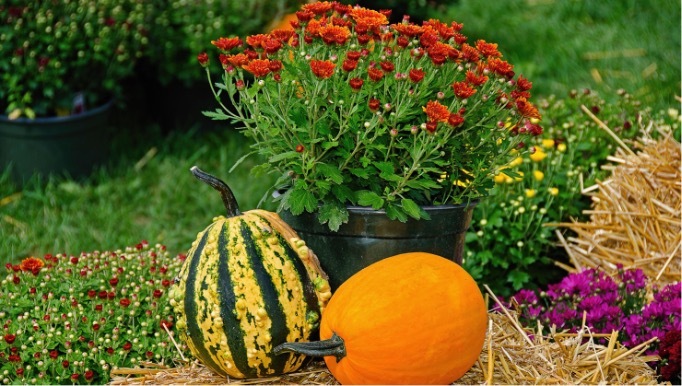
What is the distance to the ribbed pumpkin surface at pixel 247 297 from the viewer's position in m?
2.64

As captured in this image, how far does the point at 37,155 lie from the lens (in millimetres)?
5223

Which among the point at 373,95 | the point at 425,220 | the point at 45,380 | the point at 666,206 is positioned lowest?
the point at 45,380

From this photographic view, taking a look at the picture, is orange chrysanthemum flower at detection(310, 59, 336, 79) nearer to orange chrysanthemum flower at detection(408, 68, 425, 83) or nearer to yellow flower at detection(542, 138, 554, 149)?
orange chrysanthemum flower at detection(408, 68, 425, 83)

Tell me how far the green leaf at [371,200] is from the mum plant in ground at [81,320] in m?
0.84

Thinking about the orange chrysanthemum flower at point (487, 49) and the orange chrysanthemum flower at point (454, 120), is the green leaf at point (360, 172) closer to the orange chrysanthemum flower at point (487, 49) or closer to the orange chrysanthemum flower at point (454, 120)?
the orange chrysanthemum flower at point (454, 120)

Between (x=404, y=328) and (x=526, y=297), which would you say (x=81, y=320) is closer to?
(x=404, y=328)

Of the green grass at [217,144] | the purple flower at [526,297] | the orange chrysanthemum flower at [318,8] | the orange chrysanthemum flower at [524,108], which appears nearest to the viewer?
the orange chrysanthemum flower at [524,108]

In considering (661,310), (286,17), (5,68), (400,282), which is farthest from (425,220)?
(286,17)

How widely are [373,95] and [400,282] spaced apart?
0.54m

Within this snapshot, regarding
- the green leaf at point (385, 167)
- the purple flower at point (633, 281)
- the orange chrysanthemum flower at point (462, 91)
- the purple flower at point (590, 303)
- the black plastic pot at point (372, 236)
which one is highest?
the orange chrysanthemum flower at point (462, 91)

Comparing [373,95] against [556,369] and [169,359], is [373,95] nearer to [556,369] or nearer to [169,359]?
[556,369]

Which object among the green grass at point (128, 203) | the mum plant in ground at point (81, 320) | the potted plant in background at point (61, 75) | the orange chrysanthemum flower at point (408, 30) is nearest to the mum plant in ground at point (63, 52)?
the potted plant in background at point (61, 75)

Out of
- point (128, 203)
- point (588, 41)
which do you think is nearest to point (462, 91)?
point (128, 203)

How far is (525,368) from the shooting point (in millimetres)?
2764
